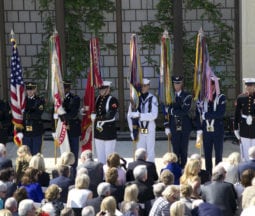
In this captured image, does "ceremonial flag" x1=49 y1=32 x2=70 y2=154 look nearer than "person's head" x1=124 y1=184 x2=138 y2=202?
No

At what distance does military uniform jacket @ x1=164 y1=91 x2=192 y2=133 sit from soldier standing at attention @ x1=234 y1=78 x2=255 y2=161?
2.78ft

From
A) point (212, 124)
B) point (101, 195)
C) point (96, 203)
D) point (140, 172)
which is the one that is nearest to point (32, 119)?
point (212, 124)

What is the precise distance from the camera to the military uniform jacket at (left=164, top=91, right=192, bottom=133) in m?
14.6

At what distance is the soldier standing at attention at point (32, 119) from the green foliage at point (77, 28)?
9.60 feet

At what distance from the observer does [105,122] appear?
14680 mm

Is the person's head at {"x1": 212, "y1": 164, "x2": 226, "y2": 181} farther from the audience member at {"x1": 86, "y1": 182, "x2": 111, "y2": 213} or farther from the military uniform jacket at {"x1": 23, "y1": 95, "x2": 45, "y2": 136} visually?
the military uniform jacket at {"x1": 23, "y1": 95, "x2": 45, "y2": 136}

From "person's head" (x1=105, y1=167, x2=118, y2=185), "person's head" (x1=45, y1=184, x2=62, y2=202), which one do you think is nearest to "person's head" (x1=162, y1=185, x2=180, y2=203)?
"person's head" (x1=105, y1=167, x2=118, y2=185)

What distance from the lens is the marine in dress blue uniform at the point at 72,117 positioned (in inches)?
580

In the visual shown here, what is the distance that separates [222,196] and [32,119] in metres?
5.07

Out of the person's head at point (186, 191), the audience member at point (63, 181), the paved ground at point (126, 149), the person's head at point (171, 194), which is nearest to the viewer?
the person's head at point (171, 194)

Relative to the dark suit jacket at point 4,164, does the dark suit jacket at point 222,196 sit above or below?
below

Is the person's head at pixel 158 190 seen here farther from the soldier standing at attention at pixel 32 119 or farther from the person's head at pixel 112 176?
the soldier standing at attention at pixel 32 119

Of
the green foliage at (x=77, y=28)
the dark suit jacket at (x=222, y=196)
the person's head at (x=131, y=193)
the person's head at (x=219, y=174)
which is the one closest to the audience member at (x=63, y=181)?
the person's head at (x=131, y=193)

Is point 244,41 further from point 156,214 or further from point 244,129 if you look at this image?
point 156,214
